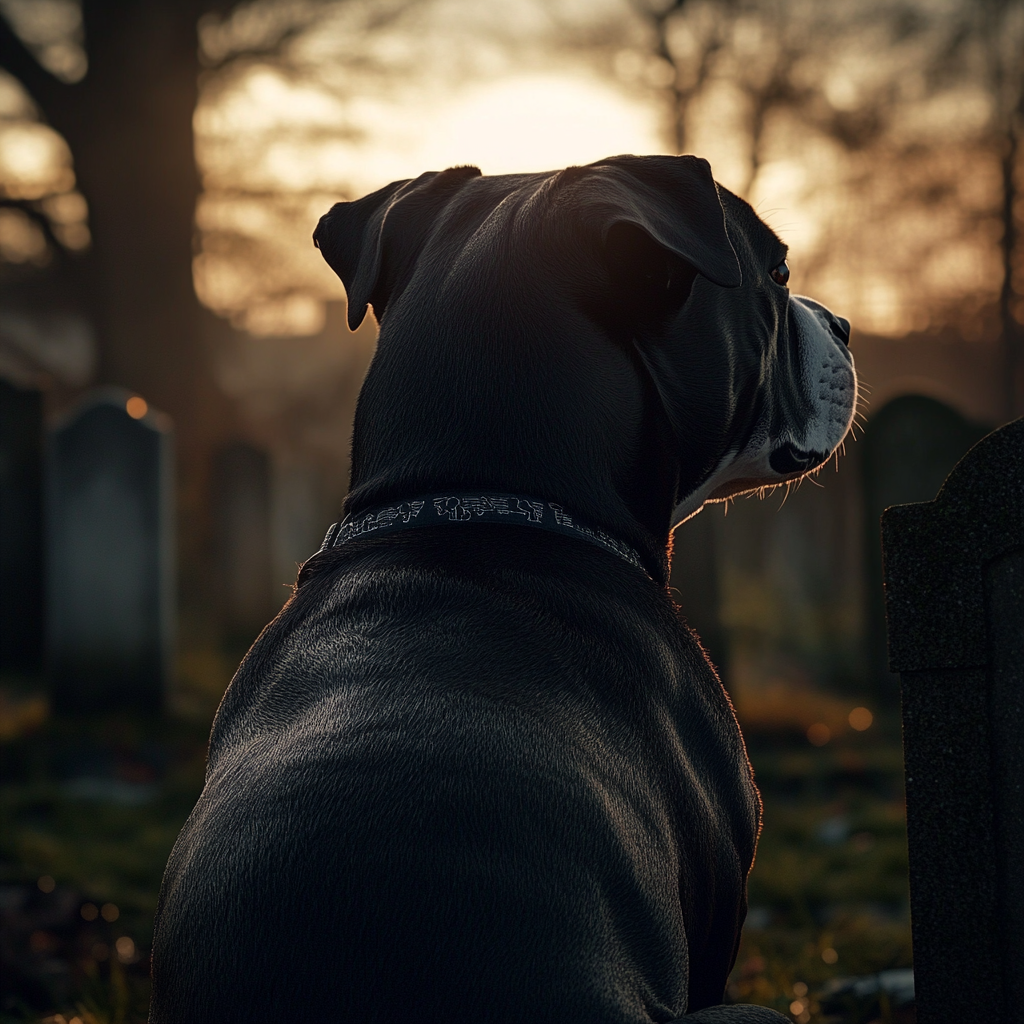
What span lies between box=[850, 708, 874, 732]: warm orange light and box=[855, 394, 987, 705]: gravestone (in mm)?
173

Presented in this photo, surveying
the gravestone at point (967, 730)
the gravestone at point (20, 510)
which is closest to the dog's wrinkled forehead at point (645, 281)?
the gravestone at point (967, 730)

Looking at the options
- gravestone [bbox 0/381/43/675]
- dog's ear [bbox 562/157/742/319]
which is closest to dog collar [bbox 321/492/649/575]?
dog's ear [bbox 562/157/742/319]

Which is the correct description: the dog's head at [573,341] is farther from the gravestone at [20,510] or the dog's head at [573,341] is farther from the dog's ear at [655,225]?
the gravestone at [20,510]

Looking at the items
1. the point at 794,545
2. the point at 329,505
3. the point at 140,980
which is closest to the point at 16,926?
the point at 140,980

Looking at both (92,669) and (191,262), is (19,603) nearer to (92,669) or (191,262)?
(92,669)

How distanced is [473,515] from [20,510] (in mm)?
7259

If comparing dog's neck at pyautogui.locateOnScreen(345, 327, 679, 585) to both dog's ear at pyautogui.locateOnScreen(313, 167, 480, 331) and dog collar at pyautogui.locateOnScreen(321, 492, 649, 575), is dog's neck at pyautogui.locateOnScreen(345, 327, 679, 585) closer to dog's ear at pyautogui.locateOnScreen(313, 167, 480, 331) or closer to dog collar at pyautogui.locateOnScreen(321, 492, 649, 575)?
dog collar at pyautogui.locateOnScreen(321, 492, 649, 575)

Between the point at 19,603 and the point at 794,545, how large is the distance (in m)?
10.7

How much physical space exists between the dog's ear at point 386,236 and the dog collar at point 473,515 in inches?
26.9

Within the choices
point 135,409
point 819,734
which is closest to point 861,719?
point 819,734

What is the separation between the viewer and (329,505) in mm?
12148

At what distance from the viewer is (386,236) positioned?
2.61m

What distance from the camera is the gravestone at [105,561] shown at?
754 cm

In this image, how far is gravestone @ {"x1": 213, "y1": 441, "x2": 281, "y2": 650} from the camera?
33.7 ft
